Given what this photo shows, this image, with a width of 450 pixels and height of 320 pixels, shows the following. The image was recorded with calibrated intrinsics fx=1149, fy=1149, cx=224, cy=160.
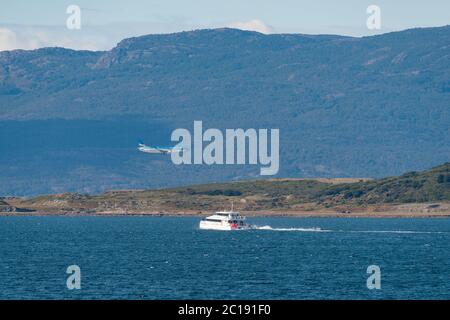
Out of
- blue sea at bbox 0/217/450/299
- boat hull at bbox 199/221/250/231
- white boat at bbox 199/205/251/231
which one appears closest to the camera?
blue sea at bbox 0/217/450/299

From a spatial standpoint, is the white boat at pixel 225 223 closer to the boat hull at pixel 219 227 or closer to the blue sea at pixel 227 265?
the boat hull at pixel 219 227

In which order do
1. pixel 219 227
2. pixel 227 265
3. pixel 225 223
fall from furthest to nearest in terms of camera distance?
pixel 219 227
pixel 225 223
pixel 227 265

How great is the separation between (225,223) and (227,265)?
81064mm

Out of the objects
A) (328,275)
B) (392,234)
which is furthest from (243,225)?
(328,275)

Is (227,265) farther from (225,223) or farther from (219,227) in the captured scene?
(219,227)

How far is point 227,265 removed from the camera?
10981 cm

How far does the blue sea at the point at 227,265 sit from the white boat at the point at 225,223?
13683 millimetres

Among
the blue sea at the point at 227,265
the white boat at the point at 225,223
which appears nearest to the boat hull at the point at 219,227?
the white boat at the point at 225,223

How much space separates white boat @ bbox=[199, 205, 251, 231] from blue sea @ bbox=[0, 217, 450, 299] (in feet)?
44.9

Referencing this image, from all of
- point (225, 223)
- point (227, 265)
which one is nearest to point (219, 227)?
point (225, 223)

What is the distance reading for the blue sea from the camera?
279 ft

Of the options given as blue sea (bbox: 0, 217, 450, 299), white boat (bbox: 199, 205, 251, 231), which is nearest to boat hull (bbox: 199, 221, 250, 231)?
white boat (bbox: 199, 205, 251, 231)

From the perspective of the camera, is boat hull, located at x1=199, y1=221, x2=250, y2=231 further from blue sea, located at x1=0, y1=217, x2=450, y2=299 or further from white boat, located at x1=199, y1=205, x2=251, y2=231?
blue sea, located at x1=0, y1=217, x2=450, y2=299
